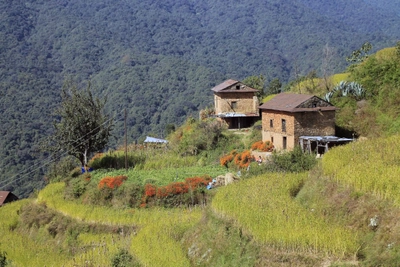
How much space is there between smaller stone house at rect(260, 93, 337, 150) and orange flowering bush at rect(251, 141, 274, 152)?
48cm

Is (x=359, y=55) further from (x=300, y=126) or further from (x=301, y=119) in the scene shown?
(x=300, y=126)

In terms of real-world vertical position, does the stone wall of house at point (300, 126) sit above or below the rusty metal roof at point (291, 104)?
below

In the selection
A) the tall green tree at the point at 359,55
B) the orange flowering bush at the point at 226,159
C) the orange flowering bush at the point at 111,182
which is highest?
the tall green tree at the point at 359,55

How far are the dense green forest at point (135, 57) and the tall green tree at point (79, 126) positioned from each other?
22234 millimetres

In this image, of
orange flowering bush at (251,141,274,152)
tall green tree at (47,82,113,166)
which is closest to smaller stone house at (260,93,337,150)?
orange flowering bush at (251,141,274,152)

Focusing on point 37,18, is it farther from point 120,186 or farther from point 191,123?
point 120,186

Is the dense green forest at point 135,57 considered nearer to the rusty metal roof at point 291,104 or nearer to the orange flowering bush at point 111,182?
the rusty metal roof at point 291,104

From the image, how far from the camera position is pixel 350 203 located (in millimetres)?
10758

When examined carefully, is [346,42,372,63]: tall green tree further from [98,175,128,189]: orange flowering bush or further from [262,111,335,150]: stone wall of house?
[98,175,128,189]: orange flowering bush

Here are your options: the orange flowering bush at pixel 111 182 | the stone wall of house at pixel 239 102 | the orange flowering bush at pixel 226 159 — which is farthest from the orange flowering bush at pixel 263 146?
the orange flowering bush at pixel 111 182

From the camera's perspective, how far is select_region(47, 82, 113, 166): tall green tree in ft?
93.7

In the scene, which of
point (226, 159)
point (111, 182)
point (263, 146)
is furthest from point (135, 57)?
point (111, 182)

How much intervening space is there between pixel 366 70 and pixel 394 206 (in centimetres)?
2649

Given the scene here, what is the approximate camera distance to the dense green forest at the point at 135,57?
79.6 meters
